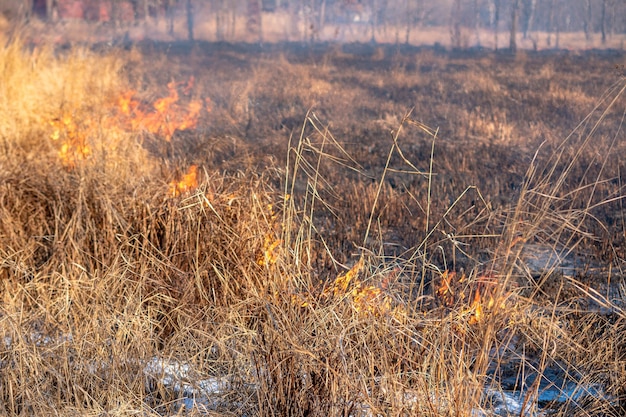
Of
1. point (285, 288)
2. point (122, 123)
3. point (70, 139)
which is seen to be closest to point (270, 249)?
point (285, 288)

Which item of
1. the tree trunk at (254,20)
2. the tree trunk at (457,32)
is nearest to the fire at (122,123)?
the tree trunk at (457,32)

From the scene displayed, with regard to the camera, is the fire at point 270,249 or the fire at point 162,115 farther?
the fire at point 162,115

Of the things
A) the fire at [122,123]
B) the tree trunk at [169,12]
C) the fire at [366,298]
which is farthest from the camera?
the tree trunk at [169,12]

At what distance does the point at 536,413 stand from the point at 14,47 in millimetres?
7148

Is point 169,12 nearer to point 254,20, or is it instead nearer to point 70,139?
point 254,20

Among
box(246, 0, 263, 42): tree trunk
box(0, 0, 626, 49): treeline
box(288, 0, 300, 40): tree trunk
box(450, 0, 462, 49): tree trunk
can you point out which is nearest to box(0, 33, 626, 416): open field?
box(450, 0, 462, 49): tree trunk

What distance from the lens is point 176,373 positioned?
286cm

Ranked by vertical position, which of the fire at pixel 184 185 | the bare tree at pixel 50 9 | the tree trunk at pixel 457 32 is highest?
the bare tree at pixel 50 9

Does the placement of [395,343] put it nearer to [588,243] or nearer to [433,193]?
[588,243]

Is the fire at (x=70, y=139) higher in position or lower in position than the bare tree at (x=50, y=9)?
lower

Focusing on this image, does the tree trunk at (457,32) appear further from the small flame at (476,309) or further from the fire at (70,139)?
the small flame at (476,309)

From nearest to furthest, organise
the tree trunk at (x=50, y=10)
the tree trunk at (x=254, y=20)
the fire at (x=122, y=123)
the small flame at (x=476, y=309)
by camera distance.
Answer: the small flame at (x=476, y=309)
the fire at (x=122, y=123)
the tree trunk at (x=50, y=10)
the tree trunk at (x=254, y=20)

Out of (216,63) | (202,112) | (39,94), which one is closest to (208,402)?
(39,94)

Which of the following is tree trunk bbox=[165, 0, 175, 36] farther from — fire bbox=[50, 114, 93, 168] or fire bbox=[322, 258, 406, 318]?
fire bbox=[322, 258, 406, 318]
